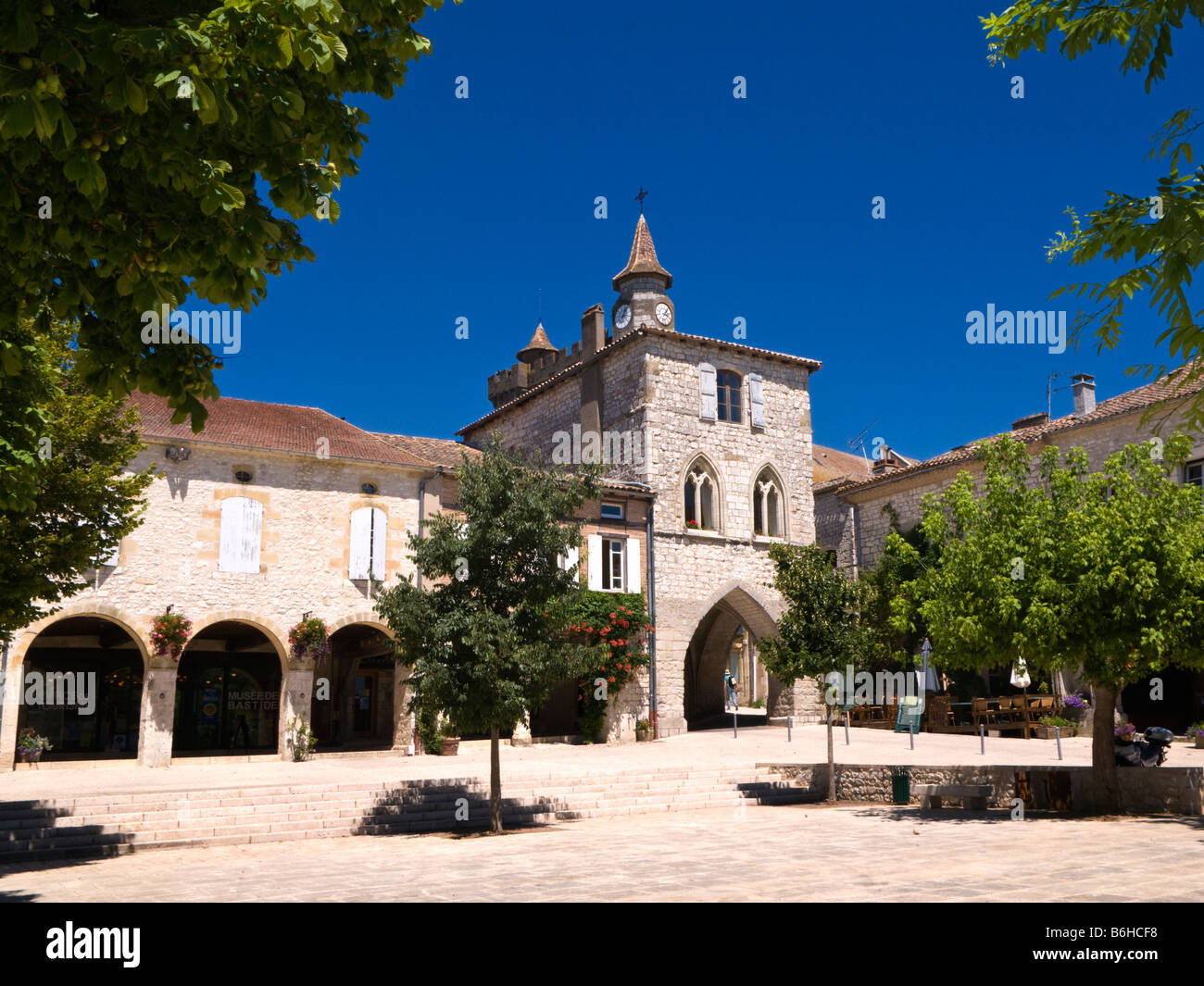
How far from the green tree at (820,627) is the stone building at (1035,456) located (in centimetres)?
562

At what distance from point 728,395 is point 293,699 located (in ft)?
51.2

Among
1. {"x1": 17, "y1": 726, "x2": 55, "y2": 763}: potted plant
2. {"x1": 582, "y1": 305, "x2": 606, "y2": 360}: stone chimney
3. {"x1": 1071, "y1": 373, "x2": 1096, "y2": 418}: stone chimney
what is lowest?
{"x1": 17, "y1": 726, "x2": 55, "y2": 763}: potted plant

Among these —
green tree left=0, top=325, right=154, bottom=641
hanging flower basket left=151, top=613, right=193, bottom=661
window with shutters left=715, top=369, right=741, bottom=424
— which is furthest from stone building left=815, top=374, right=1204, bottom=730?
green tree left=0, top=325, right=154, bottom=641

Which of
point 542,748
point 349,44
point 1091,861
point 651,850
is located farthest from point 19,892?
point 542,748

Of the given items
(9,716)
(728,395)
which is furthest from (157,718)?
(728,395)

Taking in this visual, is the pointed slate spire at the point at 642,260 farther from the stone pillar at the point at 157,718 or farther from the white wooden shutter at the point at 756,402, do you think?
the stone pillar at the point at 157,718

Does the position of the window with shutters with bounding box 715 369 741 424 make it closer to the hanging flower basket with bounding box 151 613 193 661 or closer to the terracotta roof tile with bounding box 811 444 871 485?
the hanging flower basket with bounding box 151 613 193 661

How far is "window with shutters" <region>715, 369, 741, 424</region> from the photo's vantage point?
30125 mm

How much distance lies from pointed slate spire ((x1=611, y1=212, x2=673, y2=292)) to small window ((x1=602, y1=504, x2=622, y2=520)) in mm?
8943

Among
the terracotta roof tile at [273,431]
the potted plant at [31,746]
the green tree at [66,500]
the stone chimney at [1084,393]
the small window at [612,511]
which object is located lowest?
the potted plant at [31,746]

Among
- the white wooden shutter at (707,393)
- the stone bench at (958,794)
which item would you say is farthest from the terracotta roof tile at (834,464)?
the stone bench at (958,794)

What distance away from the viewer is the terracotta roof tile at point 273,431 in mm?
22094

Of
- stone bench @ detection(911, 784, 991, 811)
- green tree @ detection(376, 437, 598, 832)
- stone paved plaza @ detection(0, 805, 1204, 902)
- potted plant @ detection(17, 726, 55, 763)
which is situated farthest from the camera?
potted plant @ detection(17, 726, 55, 763)

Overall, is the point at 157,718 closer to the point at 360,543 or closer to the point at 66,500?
the point at 360,543
